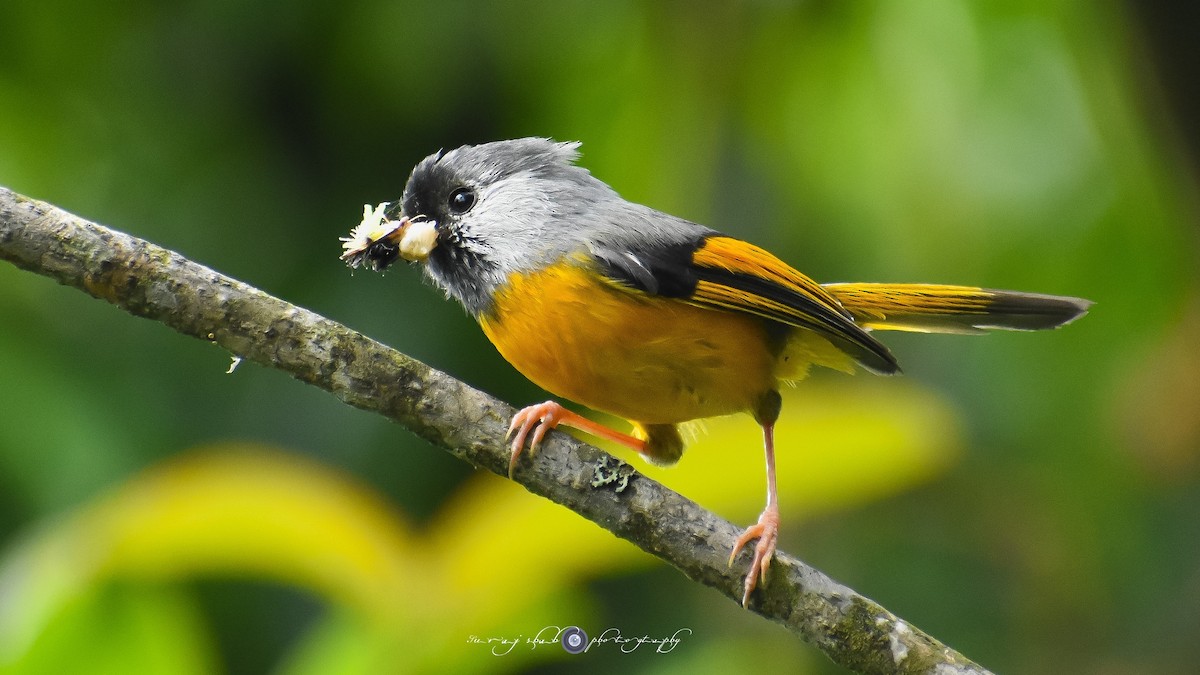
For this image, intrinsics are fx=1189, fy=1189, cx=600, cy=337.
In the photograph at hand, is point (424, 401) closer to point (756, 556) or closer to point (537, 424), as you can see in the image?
point (537, 424)

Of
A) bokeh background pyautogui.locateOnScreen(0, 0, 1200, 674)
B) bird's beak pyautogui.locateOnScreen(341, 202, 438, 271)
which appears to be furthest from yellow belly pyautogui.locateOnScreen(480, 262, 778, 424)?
bokeh background pyautogui.locateOnScreen(0, 0, 1200, 674)

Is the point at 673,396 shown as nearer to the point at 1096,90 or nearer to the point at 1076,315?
the point at 1076,315

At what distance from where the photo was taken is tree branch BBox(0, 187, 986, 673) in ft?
7.88

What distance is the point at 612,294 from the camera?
296 cm

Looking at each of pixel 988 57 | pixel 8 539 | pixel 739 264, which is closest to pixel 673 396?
pixel 739 264

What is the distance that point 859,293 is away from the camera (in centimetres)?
352

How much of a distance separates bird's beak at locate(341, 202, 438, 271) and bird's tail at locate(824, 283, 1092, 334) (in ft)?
3.98

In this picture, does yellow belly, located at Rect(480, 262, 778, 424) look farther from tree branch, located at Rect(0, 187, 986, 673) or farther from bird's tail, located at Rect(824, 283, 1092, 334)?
bird's tail, located at Rect(824, 283, 1092, 334)

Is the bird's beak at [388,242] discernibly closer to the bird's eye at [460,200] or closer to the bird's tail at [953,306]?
the bird's eye at [460,200]

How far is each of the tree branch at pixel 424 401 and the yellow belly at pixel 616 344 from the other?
0.39 meters

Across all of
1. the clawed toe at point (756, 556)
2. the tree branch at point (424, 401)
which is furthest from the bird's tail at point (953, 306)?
the tree branch at point (424, 401)

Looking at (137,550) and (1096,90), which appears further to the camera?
(1096,90)

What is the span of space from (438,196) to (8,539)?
3.03m

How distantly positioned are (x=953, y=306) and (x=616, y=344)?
1.19 m
